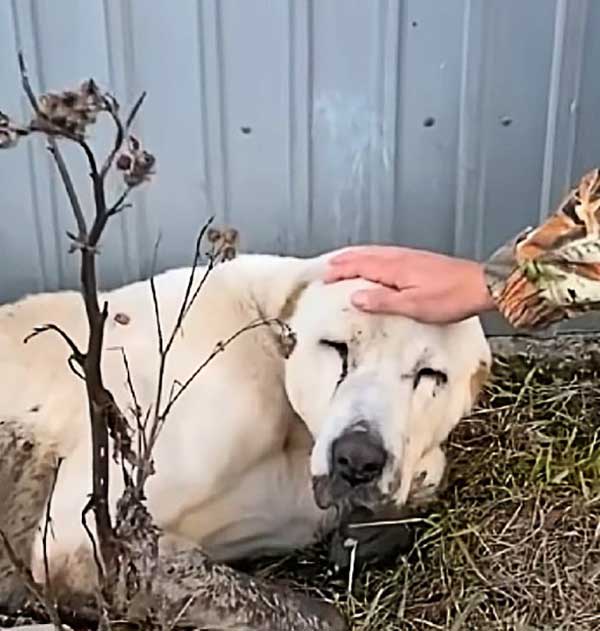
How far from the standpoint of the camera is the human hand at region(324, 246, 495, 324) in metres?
1.94

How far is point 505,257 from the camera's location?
200cm

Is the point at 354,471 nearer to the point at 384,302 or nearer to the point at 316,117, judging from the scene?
the point at 384,302

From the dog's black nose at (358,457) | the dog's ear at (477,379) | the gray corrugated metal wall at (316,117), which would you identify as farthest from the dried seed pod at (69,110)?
the gray corrugated metal wall at (316,117)

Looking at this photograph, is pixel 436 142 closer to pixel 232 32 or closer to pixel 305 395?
pixel 232 32

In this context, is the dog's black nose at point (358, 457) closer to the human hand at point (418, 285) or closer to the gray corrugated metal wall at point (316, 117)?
the human hand at point (418, 285)

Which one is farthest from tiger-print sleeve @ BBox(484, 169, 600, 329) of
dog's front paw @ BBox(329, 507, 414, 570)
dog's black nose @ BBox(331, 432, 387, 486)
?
dog's front paw @ BBox(329, 507, 414, 570)

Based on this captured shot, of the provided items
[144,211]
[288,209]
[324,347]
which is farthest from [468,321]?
[144,211]

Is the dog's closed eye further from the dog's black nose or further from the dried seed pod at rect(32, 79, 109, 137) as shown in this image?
the dried seed pod at rect(32, 79, 109, 137)

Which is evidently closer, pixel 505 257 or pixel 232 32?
pixel 505 257

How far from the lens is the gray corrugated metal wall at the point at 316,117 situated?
234 centimetres

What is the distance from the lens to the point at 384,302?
1.93 metres

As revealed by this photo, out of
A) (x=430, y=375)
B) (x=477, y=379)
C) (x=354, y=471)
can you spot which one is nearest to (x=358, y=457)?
(x=354, y=471)

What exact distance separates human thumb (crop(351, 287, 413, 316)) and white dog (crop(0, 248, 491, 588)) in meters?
0.01

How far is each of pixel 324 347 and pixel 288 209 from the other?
641 millimetres
